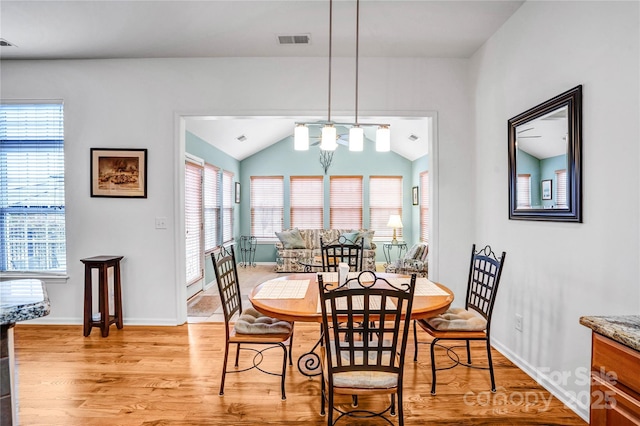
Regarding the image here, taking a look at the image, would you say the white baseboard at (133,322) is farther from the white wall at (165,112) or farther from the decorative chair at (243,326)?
the decorative chair at (243,326)

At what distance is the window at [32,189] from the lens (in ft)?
12.3

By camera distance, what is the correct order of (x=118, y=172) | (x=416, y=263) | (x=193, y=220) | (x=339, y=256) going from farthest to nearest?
(x=416, y=263) → (x=193, y=220) → (x=118, y=172) → (x=339, y=256)

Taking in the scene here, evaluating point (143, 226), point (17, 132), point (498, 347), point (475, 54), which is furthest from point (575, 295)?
point (17, 132)

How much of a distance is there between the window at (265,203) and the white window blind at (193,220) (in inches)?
112

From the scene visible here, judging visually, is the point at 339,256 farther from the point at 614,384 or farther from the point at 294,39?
the point at 614,384

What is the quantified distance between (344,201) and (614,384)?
7.08 m

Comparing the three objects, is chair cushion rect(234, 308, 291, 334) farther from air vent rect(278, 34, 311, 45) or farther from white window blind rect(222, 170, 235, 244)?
white window blind rect(222, 170, 235, 244)

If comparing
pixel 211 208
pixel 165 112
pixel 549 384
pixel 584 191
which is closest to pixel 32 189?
pixel 165 112

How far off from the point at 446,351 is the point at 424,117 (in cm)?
232

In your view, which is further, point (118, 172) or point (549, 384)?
point (118, 172)

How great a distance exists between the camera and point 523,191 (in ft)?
8.70

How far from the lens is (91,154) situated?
3.68 metres

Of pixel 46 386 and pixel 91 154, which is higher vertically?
pixel 91 154

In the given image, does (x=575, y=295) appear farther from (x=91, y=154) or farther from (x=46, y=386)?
(x=91, y=154)
